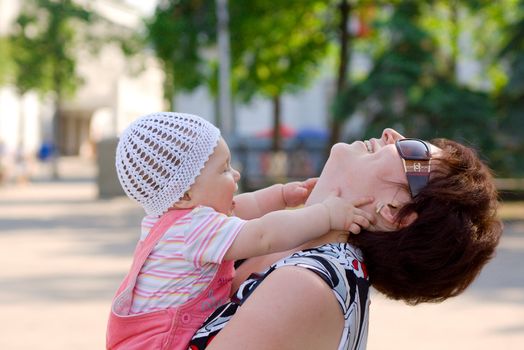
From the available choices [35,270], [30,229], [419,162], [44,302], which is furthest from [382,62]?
[419,162]

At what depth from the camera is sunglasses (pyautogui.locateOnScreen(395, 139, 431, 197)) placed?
2.28 m

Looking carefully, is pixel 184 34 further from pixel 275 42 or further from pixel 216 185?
pixel 216 185

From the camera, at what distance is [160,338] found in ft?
7.35

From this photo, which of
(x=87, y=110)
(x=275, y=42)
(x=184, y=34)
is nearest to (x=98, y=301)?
(x=184, y=34)

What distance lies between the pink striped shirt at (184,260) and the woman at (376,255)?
0.32 feet

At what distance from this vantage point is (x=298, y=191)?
2701 millimetres

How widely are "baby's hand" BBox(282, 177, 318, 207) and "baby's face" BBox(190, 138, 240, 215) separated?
333 millimetres

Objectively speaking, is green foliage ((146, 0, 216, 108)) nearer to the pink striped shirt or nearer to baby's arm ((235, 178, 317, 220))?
baby's arm ((235, 178, 317, 220))

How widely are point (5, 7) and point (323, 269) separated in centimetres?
5420

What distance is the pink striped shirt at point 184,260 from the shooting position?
7.39 feet

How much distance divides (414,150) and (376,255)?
26cm

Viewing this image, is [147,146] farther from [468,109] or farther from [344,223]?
[468,109]

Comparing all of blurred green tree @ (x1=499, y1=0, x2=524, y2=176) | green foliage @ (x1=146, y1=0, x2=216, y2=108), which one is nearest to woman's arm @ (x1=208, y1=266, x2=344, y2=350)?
blurred green tree @ (x1=499, y1=0, x2=524, y2=176)

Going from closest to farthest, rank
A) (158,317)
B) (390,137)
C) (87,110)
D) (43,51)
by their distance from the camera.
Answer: (158,317)
(390,137)
(43,51)
(87,110)
